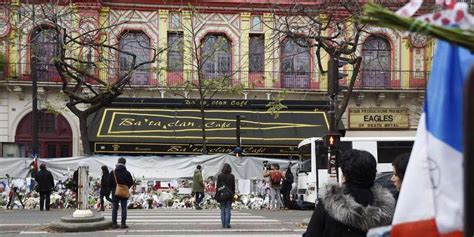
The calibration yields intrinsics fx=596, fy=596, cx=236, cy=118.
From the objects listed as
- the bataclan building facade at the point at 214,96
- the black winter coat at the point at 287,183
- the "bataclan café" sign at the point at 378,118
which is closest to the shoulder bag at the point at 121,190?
the black winter coat at the point at 287,183

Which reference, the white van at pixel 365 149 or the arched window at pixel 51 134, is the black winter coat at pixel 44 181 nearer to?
the white van at pixel 365 149

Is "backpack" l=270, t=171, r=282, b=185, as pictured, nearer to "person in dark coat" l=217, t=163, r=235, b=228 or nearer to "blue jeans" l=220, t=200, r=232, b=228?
"person in dark coat" l=217, t=163, r=235, b=228

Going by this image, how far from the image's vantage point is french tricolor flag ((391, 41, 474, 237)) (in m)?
2.21

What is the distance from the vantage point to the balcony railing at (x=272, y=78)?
30.2 metres

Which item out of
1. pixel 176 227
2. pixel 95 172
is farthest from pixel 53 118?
pixel 176 227

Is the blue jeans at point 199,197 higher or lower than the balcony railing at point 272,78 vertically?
lower

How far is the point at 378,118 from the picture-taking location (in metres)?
31.6

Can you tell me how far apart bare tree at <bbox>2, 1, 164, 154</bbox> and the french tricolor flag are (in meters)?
19.7

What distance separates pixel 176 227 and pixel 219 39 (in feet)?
57.8

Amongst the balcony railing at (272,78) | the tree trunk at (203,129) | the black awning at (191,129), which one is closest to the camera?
the tree trunk at (203,129)

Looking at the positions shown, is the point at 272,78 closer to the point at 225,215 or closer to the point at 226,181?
the point at 226,181

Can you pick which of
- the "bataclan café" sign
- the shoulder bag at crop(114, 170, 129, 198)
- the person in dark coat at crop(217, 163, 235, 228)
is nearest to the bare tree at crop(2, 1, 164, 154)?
the shoulder bag at crop(114, 170, 129, 198)

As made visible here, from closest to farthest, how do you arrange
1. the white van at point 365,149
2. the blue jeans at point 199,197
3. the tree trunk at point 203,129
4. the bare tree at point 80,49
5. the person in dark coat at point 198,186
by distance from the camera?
the person in dark coat at point 198,186, the blue jeans at point 199,197, the white van at point 365,149, the bare tree at point 80,49, the tree trunk at point 203,129

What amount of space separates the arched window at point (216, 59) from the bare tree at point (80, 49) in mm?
3109
